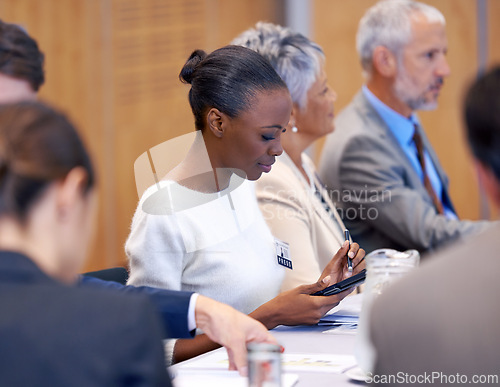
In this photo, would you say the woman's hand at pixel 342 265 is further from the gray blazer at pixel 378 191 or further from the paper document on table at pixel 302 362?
the gray blazer at pixel 378 191

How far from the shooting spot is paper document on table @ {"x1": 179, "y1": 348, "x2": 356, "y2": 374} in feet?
5.28

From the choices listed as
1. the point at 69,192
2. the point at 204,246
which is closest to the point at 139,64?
the point at 204,246

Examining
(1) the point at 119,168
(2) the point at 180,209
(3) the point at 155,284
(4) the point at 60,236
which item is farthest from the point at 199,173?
(1) the point at 119,168

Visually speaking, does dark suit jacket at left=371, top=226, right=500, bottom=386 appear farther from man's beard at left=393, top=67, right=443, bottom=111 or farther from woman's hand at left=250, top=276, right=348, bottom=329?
man's beard at left=393, top=67, right=443, bottom=111

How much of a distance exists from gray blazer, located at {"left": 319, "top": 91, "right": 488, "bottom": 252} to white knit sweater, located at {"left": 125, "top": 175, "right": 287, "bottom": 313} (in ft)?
3.21

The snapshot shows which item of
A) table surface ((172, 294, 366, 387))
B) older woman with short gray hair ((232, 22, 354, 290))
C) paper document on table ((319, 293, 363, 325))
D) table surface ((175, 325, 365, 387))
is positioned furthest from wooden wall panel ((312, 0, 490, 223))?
table surface ((175, 325, 365, 387))

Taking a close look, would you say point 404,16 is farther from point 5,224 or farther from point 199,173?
point 5,224

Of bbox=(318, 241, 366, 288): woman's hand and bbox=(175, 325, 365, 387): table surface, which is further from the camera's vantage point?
bbox=(318, 241, 366, 288): woman's hand

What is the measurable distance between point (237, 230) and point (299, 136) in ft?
2.33

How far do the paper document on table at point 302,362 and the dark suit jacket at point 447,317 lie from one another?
652mm

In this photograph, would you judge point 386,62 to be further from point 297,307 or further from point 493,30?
point 493,30

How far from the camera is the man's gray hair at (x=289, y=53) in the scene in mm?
2635

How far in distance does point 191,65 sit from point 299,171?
68 cm

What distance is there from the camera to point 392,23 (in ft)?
11.7
